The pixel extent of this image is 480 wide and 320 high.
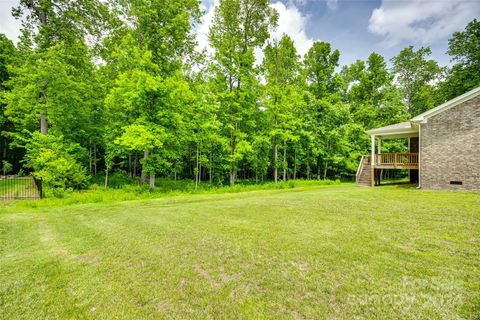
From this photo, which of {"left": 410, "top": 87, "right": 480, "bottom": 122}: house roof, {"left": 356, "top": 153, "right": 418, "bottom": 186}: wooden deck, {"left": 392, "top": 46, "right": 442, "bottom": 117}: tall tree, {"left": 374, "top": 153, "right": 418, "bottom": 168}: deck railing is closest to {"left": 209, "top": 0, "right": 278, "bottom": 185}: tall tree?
{"left": 356, "top": 153, "right": 418, "bottom": 186}: wooden deck

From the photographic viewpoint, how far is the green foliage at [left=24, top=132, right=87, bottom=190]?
12.2m

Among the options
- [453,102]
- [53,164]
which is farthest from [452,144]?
[53,164]

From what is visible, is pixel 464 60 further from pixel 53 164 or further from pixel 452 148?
pixel 53 164

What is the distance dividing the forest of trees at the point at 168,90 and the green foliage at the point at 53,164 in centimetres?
8

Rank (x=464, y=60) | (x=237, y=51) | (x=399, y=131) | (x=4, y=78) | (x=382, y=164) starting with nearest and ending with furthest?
1. (x=399, y=131)
2. (x=382, y=164)
3. (x=237, y=51)
4. (x=4, y=78)
5. (x=464, y=60)

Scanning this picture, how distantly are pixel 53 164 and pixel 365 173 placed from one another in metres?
21.7

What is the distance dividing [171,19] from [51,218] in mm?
14296

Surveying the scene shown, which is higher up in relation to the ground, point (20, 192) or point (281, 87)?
point (281, 87)

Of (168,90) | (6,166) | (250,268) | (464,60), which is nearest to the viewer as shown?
(250,268)

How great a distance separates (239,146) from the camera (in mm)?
17094

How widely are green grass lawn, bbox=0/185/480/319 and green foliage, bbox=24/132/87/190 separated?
7053mm

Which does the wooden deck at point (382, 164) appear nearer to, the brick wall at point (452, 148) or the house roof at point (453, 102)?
the brick wall at point (452, 148)

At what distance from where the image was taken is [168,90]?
46.4 feet

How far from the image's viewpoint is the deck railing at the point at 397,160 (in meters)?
14.0
